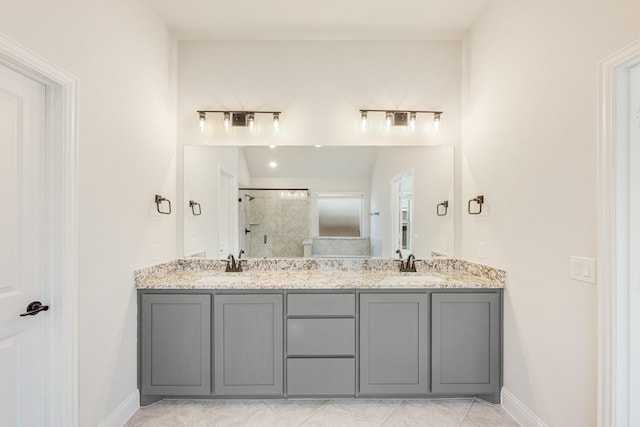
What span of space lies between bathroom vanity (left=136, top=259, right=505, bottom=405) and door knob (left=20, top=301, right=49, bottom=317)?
72 centimetres

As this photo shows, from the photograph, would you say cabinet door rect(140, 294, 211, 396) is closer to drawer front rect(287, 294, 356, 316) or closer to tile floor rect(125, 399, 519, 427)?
tile floor rect(125, 399, 519, 427)

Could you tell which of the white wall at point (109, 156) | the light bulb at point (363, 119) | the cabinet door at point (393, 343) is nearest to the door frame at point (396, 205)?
the light bulb at point (363, 119)

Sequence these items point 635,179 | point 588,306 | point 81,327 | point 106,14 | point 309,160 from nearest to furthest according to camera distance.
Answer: point 635,179, point 588,306, point 81,327, point 106,14, point 309,160

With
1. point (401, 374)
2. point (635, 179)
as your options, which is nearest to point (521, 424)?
point (401, 374)

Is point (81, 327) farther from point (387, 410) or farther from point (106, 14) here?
point (387, 410)

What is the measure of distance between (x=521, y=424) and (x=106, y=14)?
11.6 feet

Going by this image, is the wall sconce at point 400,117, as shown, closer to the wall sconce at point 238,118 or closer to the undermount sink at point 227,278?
the wall sconce at point 238,118

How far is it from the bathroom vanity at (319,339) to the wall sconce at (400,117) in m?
1.35

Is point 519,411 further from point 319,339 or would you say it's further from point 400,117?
point 400,117

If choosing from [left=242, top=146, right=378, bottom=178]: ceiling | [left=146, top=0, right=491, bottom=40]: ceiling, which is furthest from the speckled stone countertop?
[left=146, top=0, right=491, bottom=40]: ceiling

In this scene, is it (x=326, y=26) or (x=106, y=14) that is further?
(x=326, y=26)

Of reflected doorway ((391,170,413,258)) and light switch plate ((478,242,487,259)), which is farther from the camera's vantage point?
reflected doorway ((391,170,413,258))

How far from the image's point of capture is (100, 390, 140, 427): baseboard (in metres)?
1.98

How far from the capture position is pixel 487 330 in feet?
7.62
